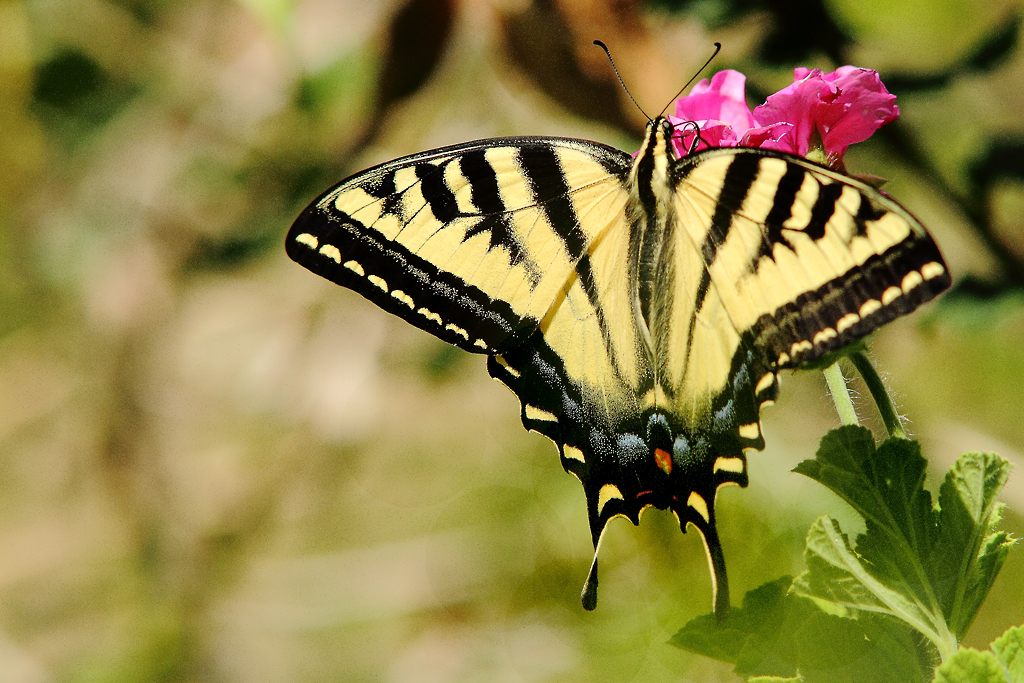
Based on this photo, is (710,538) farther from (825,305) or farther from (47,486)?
(47,486)

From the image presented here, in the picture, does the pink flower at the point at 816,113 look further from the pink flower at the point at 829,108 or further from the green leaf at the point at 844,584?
the green leaf at the point at 844,584

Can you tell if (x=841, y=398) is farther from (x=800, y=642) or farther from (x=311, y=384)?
(x=311, y=384)

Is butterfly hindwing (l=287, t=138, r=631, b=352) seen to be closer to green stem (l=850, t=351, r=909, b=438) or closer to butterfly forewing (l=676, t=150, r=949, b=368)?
butterfly forewing (l=676, t=150, r=949, b=368)

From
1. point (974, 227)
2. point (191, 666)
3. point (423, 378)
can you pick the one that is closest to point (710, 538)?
point (974, 227)

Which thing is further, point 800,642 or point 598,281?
point 598,281

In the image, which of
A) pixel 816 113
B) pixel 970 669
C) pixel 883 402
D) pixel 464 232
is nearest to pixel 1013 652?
pixel 970 669

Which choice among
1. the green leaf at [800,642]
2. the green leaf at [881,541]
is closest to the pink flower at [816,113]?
the green leaf at [881,541]

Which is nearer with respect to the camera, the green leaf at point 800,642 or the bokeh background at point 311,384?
the green leaf at point 800,642
